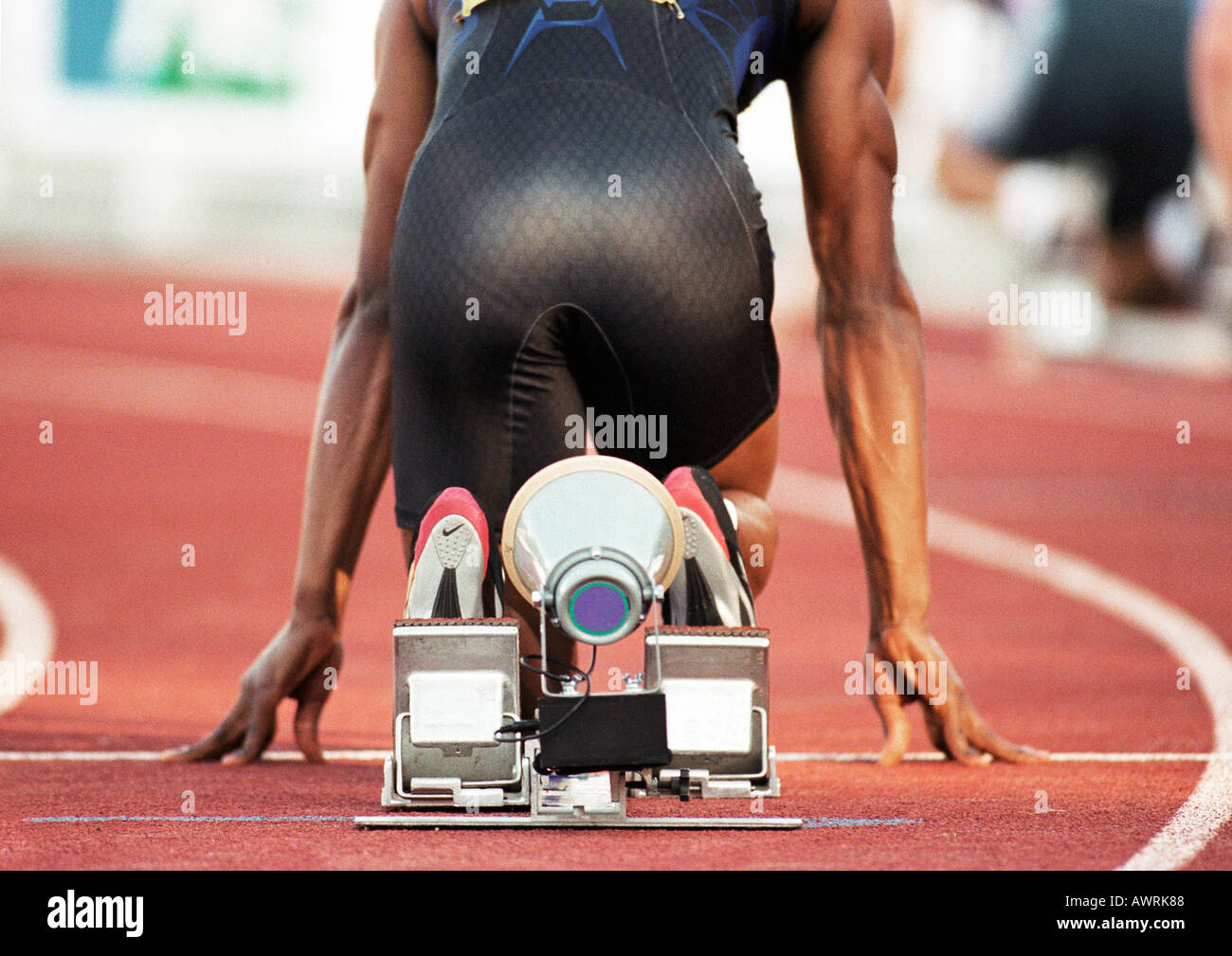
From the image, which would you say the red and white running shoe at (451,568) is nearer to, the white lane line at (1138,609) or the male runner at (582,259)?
the male runner at (582,259)

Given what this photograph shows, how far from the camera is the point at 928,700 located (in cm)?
381

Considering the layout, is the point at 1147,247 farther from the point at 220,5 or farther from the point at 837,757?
the point at 837,757

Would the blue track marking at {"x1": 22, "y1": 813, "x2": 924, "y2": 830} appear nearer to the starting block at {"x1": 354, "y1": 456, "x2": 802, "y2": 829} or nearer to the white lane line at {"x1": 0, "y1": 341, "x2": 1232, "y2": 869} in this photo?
the starting block at {"x1": 354, "y1": 456, "x2": 802, "y2": 829}

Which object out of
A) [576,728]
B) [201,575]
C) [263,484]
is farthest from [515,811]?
[263,484]

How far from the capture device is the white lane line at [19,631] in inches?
233

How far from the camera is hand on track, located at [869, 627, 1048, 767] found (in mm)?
3766

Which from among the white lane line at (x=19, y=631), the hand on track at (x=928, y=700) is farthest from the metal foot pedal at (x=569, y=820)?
the white lane line at (x=19, y=631)

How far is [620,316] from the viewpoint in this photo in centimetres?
302

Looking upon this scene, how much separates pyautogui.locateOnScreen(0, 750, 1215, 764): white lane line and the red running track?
84 millimetres

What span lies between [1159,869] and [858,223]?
1518mm

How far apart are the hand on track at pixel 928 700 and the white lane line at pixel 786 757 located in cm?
14

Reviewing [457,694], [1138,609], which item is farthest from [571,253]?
[1138,609]

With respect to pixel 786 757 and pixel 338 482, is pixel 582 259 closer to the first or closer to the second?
pixel 338 482

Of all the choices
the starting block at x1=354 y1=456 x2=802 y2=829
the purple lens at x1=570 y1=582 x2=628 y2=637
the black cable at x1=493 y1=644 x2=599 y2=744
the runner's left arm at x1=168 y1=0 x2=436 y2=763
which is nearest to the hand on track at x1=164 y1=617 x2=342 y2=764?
the runner's left arm at x1=168 y1=0 x2=436 y2=763
